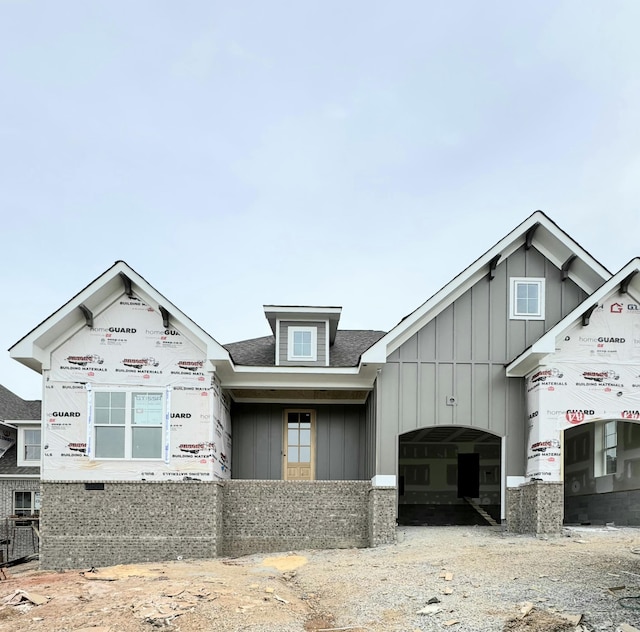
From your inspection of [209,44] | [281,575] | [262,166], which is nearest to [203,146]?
Result: [262,166]

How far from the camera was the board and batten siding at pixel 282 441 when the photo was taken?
66.9 feet

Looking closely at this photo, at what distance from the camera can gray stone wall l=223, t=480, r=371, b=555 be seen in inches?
677

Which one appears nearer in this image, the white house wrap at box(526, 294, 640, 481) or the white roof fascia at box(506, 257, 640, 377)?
the white roof fascia at box(506, 257, 640, 377)

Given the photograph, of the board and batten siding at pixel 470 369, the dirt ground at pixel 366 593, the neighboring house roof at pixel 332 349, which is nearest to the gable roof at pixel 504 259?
the board and batten siding at pixel 470 369

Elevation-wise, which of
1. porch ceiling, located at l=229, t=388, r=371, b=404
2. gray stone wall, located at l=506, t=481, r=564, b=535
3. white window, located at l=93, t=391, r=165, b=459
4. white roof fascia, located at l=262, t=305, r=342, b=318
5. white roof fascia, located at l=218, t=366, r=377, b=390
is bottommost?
gray stone wall, located at l=506, t=481, r=564, b=535

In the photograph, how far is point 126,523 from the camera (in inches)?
642

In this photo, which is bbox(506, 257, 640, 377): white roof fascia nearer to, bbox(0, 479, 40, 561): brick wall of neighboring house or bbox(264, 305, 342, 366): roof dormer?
bbox(264, 305, 342, 366): roof dormer

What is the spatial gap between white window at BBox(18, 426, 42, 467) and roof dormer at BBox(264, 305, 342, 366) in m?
16.0

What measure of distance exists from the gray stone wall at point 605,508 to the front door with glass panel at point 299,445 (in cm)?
852

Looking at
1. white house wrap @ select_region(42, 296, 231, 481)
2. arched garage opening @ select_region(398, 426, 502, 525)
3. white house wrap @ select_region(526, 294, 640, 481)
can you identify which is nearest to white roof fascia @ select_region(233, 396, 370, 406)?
white house wrap @ select_region(42, 296, 231, 481)

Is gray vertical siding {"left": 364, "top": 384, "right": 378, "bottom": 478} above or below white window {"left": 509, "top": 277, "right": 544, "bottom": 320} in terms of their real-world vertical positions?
below

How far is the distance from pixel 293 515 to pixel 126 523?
399cm

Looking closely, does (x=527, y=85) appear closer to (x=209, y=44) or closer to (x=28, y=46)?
(x=209, y=44)

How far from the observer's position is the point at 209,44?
20.5 m
